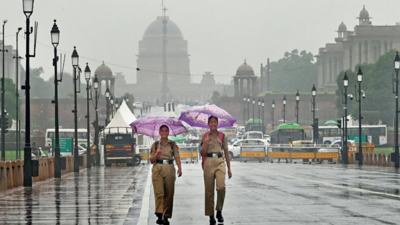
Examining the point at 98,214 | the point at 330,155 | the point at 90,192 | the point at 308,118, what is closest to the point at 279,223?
the point at 98,214

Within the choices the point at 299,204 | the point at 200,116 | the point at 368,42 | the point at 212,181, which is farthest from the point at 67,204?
the point at 368,42

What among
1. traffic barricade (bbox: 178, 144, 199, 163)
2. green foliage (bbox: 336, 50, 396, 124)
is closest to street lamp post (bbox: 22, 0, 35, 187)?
traffic barricade (bbox: 178, 144, 199, 163)

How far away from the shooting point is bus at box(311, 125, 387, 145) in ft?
301

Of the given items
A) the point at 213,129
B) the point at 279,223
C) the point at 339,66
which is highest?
the point at 339,66

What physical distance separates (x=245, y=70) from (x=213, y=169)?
161680 mm

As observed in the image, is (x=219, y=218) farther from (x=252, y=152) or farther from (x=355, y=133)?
(x=355, y=133)

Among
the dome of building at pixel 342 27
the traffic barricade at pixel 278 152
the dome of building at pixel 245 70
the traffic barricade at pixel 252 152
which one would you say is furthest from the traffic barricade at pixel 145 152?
the dome of building at pixel 342 27

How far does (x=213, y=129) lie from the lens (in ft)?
50.9

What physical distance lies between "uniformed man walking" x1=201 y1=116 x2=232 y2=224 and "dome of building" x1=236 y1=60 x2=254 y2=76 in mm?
160740

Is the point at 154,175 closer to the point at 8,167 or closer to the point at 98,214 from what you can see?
the point at 98,214

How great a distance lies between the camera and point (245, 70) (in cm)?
17638

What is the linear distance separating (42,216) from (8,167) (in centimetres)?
1050

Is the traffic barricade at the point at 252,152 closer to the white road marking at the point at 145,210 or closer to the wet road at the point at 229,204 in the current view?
the wet road at the point at 229,204

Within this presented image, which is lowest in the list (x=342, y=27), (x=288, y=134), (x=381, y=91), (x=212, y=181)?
(x=212, y=181)
